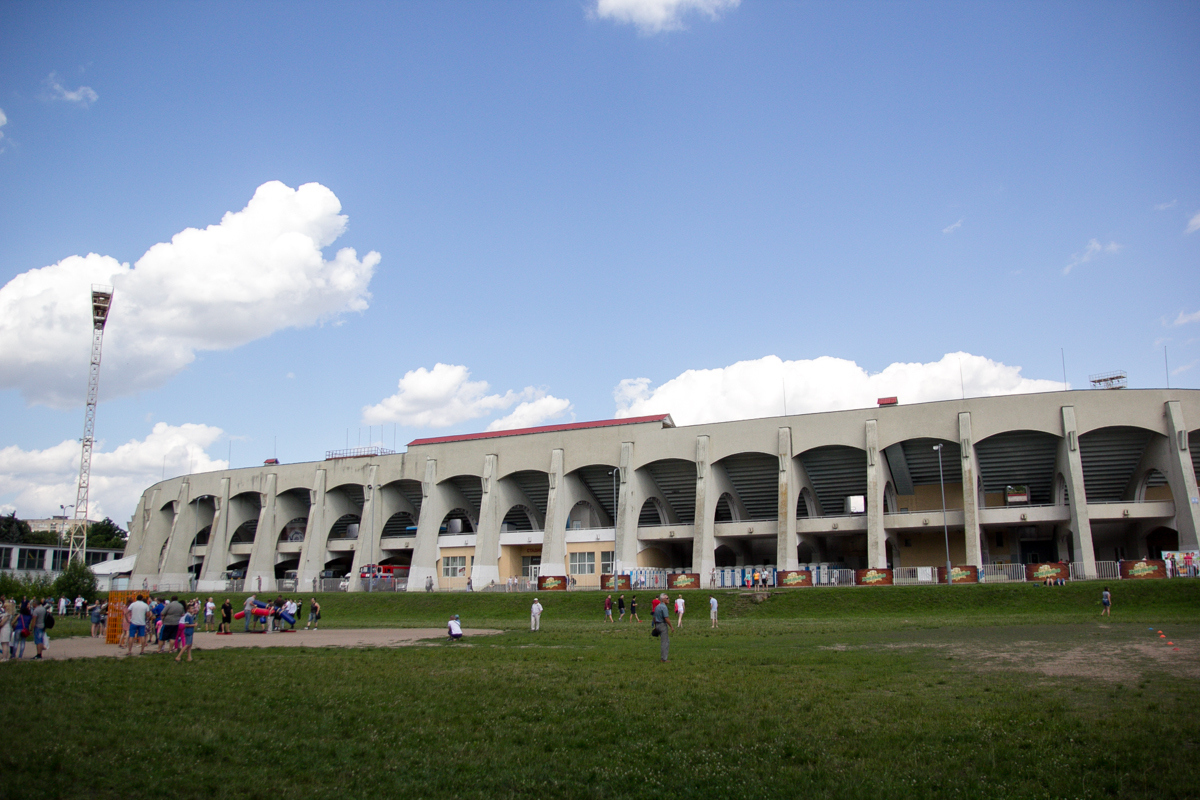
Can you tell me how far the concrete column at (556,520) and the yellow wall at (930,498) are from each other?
25982mm

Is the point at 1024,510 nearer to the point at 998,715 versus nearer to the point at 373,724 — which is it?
the point at 998,715

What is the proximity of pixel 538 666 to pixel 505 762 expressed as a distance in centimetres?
864

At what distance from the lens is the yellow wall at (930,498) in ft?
187

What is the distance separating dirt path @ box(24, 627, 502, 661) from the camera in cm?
2302

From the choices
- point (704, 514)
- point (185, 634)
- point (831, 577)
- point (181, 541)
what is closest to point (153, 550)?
point (181, 541)

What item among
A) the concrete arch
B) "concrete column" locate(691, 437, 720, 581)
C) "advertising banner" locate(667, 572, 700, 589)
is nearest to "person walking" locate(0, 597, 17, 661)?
"advertising banner" locate(667, 572, 700, 589)

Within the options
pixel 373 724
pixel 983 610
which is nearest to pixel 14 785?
pixel 373 724

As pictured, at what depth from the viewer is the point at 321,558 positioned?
234 ft

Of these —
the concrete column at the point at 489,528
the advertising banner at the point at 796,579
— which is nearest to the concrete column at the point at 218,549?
the concrete column at the point at 489,528

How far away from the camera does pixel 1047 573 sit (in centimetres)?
4406

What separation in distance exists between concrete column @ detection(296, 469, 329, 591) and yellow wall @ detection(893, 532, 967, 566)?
1967 inches

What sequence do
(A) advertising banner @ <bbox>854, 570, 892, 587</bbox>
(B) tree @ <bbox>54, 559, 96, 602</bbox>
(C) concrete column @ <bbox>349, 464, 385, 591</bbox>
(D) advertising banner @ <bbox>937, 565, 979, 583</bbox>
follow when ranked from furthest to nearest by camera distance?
(C) concrete column @ <bbox>349, 464, 385, 591</bbox>, (B) tree @ <bbox>54, 559, 96, 602</bbox>, (A) advertising banner @ <bbox>854, 570, 892, 587</bbox>, (D) advertising banner @ <bbox>937, 565, 979, 583</bbox>

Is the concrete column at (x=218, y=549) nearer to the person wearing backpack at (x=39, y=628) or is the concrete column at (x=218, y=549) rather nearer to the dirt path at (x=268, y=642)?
the dirt path at (x=268, y=642)

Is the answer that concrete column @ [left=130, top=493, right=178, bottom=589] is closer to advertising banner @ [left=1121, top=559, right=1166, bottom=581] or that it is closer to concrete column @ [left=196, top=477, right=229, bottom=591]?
concrete column @ [left=196, top=477, right=229, bottom=591]
